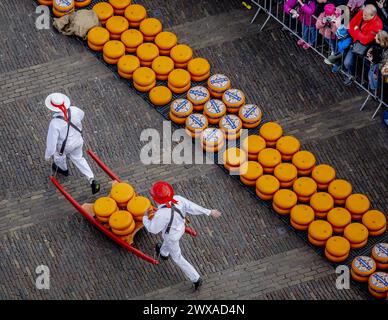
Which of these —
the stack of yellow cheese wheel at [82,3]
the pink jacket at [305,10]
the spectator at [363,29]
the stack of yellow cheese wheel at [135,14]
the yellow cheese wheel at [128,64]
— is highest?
the spectator at [363,29]

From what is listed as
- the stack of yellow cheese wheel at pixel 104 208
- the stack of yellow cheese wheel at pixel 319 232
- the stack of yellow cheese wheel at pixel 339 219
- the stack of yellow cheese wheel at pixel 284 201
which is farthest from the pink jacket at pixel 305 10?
the stack of yellow cheese wheel at pixel 104 208

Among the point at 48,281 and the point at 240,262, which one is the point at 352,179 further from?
the point at 48,281

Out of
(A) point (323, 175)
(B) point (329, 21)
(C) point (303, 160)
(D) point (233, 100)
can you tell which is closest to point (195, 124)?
(D) point (233, 100)

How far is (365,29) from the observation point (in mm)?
26734

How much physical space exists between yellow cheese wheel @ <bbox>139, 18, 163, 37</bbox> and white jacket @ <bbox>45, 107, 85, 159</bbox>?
348cm

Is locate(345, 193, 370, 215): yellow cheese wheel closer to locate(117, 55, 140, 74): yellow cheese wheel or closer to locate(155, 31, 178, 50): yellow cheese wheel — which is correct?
locate(155, 31, 178, 50): yellow cheese wheel

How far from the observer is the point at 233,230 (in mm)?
25734

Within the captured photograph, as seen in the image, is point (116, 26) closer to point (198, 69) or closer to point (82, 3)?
point (82, 3)

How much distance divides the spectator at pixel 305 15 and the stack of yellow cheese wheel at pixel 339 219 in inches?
177

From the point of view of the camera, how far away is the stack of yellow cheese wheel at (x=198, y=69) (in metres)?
27.7

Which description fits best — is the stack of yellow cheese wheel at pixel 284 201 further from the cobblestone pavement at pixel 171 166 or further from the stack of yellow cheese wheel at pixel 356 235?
the stack of yellow cheese wheel at pixel 356 235

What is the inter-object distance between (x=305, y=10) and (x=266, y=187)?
4.21 meters

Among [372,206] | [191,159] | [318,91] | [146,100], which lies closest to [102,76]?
[146,100]

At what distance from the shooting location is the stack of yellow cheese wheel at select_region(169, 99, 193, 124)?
27.1 m
